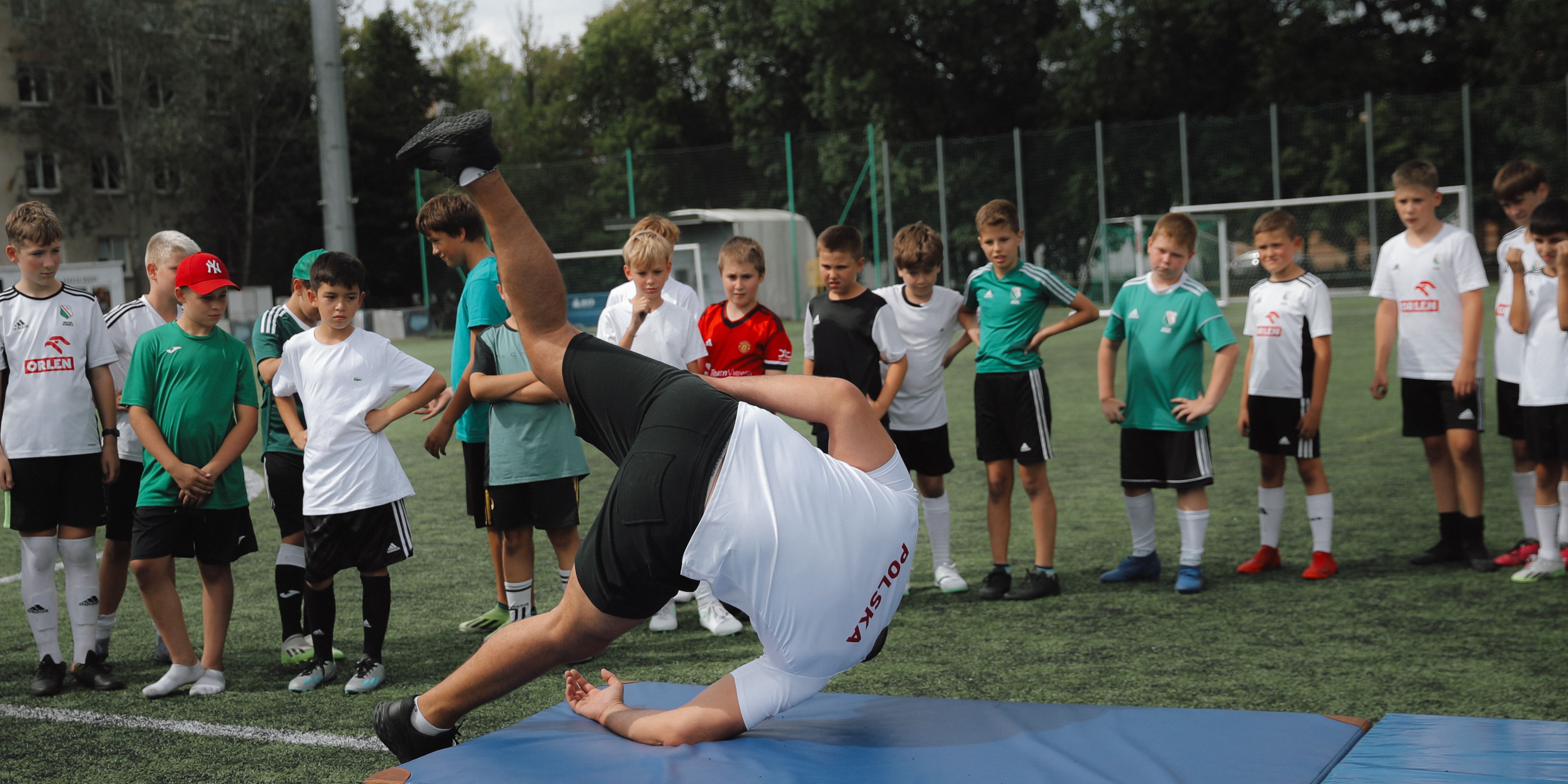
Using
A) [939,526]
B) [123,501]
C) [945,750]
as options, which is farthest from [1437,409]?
[123,501]

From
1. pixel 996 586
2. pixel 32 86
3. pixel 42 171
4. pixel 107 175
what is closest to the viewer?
pixel 996 586


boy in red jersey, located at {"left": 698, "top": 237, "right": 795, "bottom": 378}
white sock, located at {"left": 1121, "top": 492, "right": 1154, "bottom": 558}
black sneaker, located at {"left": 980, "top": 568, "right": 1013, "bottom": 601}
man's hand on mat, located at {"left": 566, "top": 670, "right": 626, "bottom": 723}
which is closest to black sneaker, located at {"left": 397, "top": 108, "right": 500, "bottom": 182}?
man's hand on mat, located at {"left": 566, "top": 670, "right": 626, "bottom": 723}

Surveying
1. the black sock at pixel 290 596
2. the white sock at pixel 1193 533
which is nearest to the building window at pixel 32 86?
the black sock at pixel 290 596

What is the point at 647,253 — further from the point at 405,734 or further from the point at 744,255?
the point at 405,734

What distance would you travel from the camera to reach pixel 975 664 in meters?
4.62

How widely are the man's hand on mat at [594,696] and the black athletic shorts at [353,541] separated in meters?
1.07

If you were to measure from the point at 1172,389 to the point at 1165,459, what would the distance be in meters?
0.33

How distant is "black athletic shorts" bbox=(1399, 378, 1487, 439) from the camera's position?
5750mm

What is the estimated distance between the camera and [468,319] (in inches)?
197

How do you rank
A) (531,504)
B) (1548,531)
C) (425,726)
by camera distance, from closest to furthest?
1. (425,726)
2. (531,504)
3. (1548,531)

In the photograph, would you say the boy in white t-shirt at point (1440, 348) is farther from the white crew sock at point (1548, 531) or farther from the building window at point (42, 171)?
the building window at point (42, 171)

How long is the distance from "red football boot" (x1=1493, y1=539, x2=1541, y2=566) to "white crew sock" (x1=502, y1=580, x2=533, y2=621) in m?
4.48

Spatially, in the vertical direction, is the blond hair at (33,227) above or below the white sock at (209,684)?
above

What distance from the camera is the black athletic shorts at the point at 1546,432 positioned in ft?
17.5
